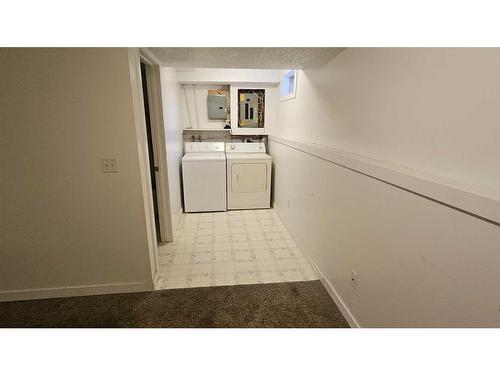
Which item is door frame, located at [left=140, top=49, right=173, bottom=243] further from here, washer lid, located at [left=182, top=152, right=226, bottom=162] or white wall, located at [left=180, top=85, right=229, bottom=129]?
white wall, located at [left=180, top=85, right=229, bottom=129]

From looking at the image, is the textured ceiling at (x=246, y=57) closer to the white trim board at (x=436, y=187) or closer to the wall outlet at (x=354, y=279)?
the white trim board at (x=436, y=187)

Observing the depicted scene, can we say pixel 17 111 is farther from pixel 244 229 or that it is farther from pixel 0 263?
pixel 244 229

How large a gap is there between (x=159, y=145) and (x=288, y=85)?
6.30ft

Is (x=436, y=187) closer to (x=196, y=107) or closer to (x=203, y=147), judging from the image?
(x=203, y=147)

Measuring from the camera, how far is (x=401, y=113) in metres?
1.16

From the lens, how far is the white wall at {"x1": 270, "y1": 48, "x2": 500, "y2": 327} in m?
0.80

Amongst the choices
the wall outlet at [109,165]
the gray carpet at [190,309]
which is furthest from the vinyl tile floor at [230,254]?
the wall outlet at [109,165]

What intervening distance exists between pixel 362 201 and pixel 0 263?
2.63 m

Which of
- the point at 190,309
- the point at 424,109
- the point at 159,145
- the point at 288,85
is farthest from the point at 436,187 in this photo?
the point at 288,85

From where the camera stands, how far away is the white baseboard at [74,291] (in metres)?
1.84

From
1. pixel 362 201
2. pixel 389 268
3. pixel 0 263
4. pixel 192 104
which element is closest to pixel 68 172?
pixel 0 263

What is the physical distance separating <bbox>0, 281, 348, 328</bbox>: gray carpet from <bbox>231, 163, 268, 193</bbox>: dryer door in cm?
193

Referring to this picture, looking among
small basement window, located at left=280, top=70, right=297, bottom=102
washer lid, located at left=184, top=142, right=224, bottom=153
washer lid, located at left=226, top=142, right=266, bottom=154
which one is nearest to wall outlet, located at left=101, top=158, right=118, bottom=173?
small basement window, located at left=280, top=70, right=297, bottom=102

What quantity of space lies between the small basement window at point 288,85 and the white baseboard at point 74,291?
8.70 feet
